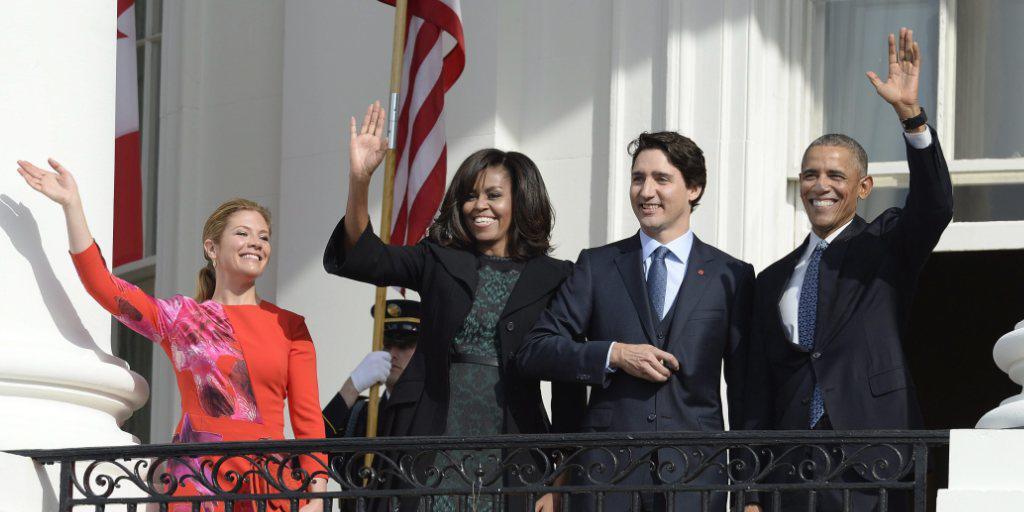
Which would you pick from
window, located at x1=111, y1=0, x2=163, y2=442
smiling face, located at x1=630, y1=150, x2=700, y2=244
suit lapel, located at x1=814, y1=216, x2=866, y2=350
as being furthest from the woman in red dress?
window, located at x1=111, y1=0, x2=163, y2=442

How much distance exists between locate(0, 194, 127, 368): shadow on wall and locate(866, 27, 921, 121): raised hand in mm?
2766

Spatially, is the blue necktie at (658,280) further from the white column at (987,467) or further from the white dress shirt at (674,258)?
the white column at (987,467)

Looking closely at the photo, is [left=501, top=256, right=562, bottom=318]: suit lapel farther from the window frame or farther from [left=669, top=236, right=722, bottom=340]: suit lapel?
the window frame

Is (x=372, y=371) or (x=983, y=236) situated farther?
(x=983, y=236)

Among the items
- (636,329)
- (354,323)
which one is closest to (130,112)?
(354,323)

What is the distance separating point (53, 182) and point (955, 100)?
406 cm

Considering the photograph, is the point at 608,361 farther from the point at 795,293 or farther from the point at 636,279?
the point at 795,293

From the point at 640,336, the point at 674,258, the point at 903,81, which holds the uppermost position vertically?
the point at 903,81

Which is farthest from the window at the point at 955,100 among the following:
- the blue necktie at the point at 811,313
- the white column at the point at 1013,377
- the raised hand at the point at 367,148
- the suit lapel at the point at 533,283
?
the raised hand at the point at 367,148

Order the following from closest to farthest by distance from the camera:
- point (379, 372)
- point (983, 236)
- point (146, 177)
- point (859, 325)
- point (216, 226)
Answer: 1. point (859, 325)
2. point (216, 226)
3. point (379, 372)
4. point (983, 236)
5. point (146, 177)

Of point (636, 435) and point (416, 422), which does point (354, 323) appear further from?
point (636, 435)

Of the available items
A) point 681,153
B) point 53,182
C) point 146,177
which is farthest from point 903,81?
point 146,177

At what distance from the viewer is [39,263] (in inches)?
268

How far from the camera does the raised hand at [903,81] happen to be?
20.3ft
